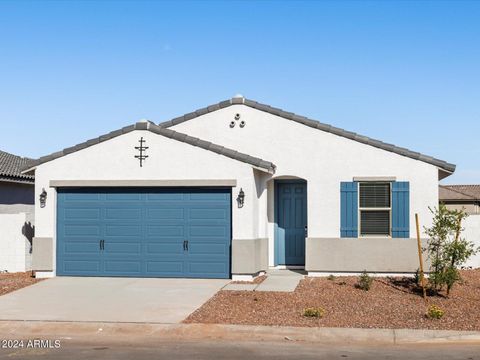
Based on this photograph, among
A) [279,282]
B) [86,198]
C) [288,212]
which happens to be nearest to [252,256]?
[279,282]

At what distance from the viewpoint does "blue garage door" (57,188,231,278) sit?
16.7 meters

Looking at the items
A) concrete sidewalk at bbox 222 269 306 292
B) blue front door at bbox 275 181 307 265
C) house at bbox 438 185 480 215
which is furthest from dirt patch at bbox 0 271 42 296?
house at bbox 438 185 480 215

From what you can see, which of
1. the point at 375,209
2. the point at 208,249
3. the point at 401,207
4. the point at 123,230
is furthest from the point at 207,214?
the point at 401,207

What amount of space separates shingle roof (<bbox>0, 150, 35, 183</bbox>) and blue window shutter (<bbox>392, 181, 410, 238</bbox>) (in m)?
10.7

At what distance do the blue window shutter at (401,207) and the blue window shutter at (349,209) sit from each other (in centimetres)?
99

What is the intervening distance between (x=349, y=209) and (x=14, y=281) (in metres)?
8.61

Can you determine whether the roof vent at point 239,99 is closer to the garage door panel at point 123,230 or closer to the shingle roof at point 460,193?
the garage door panel at point 123,230

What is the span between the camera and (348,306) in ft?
43.1

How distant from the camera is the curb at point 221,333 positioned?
1066 centimetres

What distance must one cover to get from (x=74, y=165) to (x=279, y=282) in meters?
6.03

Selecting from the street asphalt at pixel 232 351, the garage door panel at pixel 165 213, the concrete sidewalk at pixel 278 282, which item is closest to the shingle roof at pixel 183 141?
the garage door panel at pixel 165 213

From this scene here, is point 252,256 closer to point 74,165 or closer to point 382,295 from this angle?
point 382,295

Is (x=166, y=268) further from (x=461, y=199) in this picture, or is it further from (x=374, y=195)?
(x=461, y=199)

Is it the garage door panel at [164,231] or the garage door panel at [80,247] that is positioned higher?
the garage door panel at [164,231]
